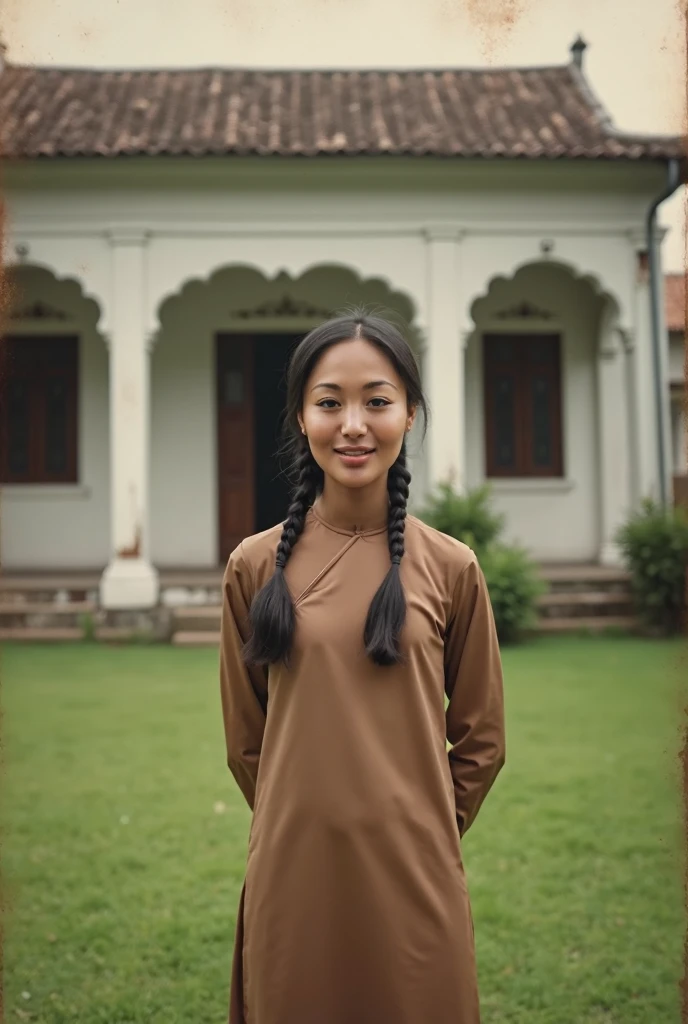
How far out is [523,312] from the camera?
450 inches

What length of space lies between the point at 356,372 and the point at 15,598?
8.52 meters

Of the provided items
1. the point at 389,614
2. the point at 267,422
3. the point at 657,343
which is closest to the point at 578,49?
the point at 657,343

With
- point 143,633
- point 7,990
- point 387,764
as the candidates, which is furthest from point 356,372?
point 143,633

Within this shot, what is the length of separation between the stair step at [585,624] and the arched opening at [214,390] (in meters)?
3.66

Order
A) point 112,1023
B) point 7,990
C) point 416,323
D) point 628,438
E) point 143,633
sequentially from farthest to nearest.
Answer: point 628,438 < point 416,323 < point 143,633 < point 7,990 < point 112,1023

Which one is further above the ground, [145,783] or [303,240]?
[303,240]

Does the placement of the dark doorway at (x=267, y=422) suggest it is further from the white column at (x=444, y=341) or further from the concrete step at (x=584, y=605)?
the concrete step at (x=584, y=605)

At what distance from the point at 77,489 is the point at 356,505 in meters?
9.84

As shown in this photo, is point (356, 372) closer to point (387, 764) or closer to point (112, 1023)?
point (387, 764)

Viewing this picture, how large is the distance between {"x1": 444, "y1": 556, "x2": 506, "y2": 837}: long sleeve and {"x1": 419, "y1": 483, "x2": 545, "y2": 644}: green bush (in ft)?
21.0

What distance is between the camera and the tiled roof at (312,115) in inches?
368

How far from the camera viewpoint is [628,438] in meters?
10.9

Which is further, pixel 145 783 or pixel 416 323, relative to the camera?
pixel 416 323

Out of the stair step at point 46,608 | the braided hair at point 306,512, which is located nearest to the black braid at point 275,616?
the braided hair at point 306,512
